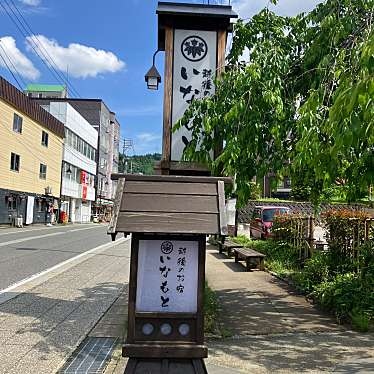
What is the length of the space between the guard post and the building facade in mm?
58718

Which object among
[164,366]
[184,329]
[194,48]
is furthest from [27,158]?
[164,366]

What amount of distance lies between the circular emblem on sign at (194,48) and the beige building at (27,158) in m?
30.6

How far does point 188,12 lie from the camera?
256 inches

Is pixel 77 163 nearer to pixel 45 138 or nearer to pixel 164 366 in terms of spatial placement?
pixel 45 138

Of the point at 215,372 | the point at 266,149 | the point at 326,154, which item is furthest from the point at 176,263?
the point at 266,149

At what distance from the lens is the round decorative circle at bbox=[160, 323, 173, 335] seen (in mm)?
3852

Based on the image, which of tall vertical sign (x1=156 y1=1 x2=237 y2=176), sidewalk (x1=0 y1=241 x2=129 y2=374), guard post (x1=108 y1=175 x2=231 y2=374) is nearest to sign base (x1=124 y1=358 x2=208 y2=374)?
guard post (x1=108 y1=175 x2=231 y2=374)

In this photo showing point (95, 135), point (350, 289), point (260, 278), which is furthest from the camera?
point (95, 135)

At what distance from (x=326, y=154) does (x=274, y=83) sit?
1830 millimetres

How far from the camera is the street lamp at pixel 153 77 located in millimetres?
7355

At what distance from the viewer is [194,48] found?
671 centimetres

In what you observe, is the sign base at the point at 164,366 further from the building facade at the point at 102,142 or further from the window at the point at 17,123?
the building facade at the point at 102,142

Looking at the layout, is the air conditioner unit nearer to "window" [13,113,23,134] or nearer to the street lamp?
"window" [13,113,23,134]

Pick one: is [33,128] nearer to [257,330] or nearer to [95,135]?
[95,135]
